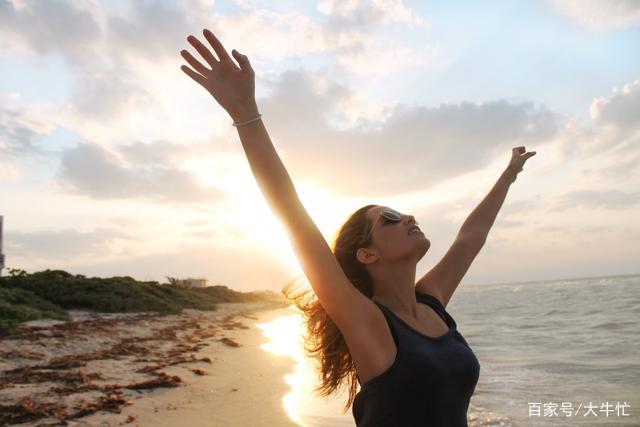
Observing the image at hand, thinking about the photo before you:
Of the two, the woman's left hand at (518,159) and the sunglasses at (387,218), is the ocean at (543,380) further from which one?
the woman's left hand at (518,159)

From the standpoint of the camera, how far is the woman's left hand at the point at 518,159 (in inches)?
169

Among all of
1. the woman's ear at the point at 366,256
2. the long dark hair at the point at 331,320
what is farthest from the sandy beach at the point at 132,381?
the woman's ear at the point at 366,256

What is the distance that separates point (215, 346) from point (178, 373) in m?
5.28

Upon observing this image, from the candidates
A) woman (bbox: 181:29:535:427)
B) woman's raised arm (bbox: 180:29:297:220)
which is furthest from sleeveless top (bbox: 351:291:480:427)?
woman's raised arm (bbox: 180:29:297:220)

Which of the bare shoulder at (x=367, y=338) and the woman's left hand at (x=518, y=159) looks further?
the woman's left hand at (x=518, y=159)

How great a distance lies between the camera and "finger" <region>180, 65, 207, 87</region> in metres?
2.46

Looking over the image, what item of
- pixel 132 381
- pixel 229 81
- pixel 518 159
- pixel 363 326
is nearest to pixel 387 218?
pixel 363 326

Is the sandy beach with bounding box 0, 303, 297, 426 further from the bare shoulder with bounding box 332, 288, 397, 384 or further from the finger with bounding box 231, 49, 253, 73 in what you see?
the finger with bounding box 231, 49, 253, 73

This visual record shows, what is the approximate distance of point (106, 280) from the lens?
98.5 feet

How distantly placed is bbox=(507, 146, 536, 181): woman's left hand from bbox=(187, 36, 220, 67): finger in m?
2.89

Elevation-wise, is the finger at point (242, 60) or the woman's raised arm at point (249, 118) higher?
the finger at point (242, 60)

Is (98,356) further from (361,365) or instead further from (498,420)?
(361,365)

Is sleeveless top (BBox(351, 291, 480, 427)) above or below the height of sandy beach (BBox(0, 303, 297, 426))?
above

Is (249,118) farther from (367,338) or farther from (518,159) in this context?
(518,159)
